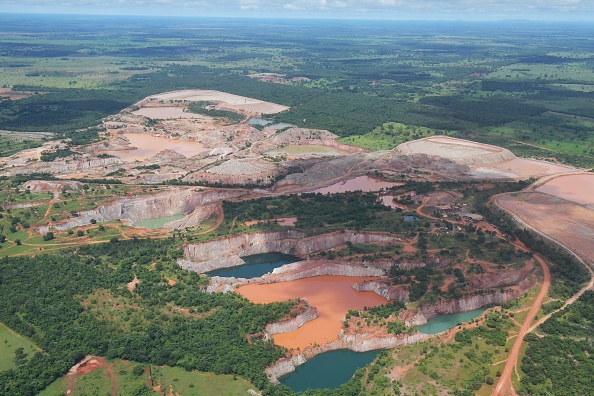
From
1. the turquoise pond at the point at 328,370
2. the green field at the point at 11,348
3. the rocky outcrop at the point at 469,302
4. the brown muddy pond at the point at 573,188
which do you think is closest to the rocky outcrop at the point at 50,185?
the green field at the point at 11,348

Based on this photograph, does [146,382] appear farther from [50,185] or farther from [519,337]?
[50,185]

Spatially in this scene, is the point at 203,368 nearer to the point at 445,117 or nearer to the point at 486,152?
the point at 486,152

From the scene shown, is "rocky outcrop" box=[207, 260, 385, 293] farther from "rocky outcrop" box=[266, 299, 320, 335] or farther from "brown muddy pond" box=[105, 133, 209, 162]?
"brown muddy pond" box=[105, 133, 209, 162]

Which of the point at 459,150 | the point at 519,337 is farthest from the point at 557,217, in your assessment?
the point at 459,150

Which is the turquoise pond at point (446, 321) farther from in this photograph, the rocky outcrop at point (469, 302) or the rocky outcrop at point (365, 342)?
the rocky outcrop at point (365, 342)

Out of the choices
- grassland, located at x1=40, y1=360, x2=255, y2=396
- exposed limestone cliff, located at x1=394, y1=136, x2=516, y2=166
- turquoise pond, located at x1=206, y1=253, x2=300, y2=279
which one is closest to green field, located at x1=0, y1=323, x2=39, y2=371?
grassland, located at x1=40, y1=360, x2=255, y2=396

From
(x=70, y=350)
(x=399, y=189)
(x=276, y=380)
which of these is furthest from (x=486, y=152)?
(x=70, y=350)
